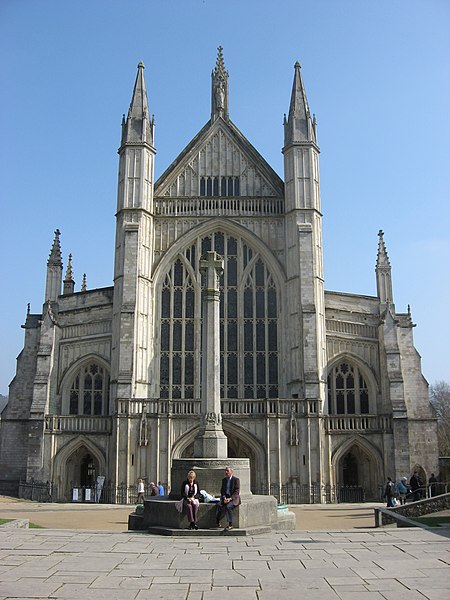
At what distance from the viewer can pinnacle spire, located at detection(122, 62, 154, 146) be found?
119 ft

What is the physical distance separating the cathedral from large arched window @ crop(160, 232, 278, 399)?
76 millimetres

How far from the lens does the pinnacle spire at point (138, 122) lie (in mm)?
36156

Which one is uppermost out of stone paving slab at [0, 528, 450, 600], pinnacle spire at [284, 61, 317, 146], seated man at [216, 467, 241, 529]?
pinnacle spire at [284, 61, 317, 146]

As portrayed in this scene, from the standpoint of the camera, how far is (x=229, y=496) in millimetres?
13633

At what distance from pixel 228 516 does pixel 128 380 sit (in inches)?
760

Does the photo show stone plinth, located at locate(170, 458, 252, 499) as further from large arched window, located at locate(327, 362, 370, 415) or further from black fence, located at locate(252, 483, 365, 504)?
large arched window, located at locate(327, 362, 370, 415)

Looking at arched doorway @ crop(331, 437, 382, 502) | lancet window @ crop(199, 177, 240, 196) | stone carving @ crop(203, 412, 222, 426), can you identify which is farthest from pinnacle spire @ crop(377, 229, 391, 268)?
stone carving @ crop(203, 412, 222, 426)

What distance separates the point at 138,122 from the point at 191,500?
27.0 metres

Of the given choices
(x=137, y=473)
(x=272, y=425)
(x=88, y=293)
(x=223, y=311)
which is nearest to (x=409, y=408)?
(x=272, y=425)

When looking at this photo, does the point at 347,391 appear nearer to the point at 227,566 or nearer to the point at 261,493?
the point at 261,493

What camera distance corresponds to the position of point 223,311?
35.2 meters

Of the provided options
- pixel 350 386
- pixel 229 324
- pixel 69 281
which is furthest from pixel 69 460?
pixel 69 281

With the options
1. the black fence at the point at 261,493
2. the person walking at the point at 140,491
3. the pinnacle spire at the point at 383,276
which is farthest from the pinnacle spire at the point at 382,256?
the person walking at the point at 140,491

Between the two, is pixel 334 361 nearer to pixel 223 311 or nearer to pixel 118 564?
pixel 223 311
